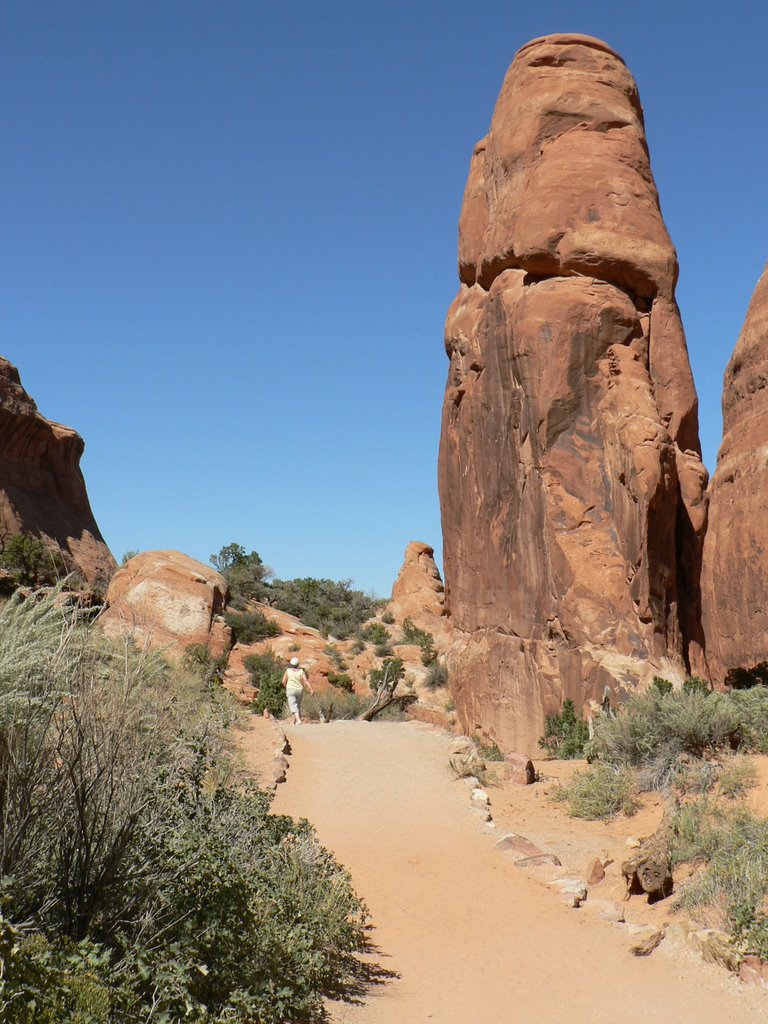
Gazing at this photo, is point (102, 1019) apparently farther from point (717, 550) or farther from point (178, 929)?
point (717, 550)

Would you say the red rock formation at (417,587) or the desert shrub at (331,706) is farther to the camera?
the red rock formation at (417,587)

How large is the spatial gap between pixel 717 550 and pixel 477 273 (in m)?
9.11

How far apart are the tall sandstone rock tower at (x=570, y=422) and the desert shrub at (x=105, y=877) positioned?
1312cm

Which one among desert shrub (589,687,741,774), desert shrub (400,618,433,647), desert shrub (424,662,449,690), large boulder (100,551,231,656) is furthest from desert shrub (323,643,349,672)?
desert shrub (589,687,741,774)

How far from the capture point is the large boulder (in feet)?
74.8

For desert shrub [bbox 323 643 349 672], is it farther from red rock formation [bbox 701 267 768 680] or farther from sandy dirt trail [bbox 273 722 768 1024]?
sandy dirt trail [bbox 273 722 768 1024]

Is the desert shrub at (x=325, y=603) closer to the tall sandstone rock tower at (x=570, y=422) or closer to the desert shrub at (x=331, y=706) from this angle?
the desert shrub at (x=331, y=706)

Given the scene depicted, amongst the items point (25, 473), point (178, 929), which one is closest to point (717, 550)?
point (178, 929)

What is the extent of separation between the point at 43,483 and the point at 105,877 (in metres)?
34.8

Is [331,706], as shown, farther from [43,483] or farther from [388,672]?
[43,483]

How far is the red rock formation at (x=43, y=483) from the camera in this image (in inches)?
1334

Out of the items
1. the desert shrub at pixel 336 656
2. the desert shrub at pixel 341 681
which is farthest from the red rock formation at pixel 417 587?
the desert shrub at pixel 341 681

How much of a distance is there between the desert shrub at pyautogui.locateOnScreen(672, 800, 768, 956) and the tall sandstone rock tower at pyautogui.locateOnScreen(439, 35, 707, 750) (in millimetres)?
8146

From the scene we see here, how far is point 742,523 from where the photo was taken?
66.5 ft
